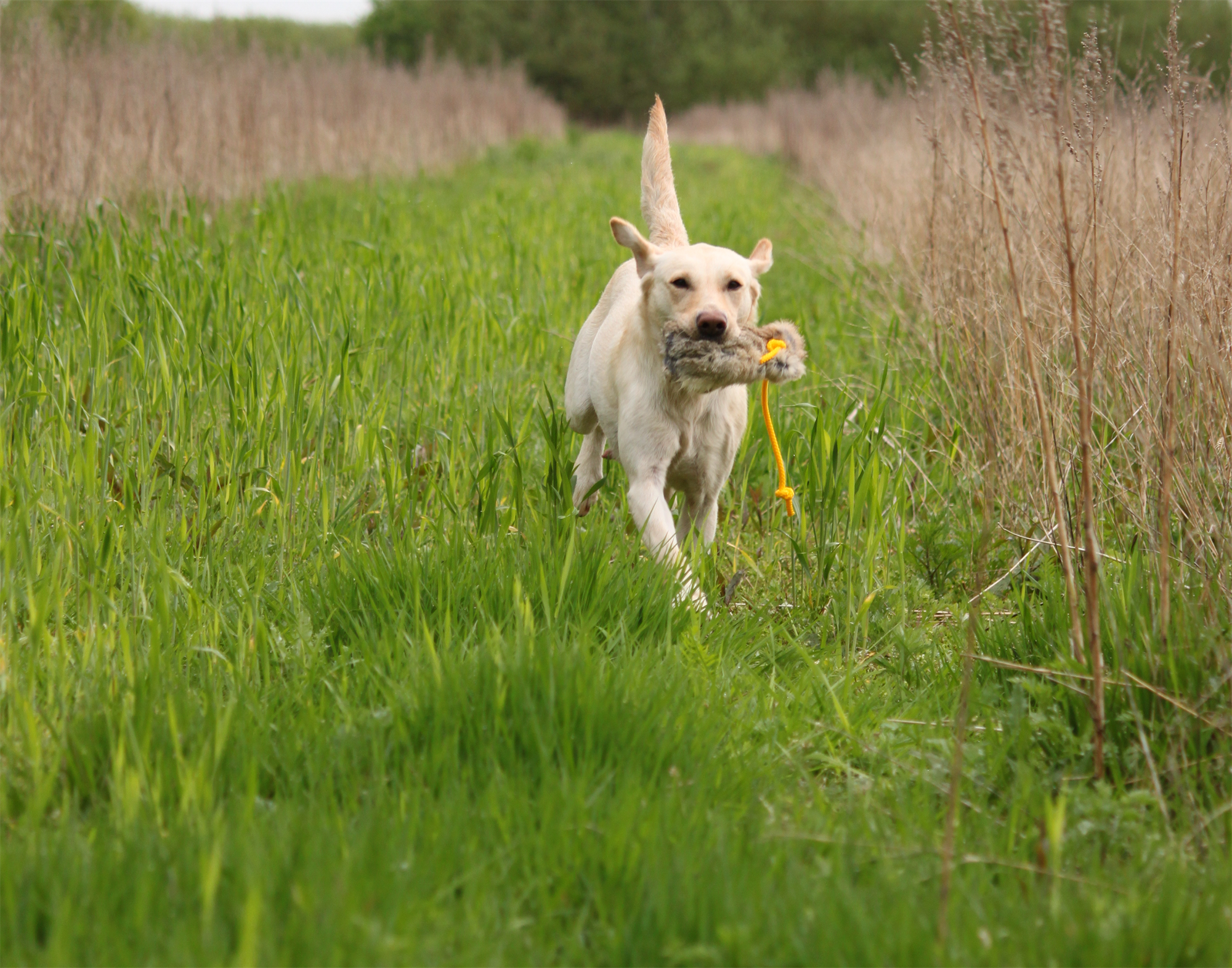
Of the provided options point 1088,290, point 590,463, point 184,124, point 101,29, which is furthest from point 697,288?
point 101,29

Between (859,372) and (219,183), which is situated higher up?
(219,183)

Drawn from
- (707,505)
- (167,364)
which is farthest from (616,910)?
(167,364)

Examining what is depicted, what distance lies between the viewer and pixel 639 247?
330 cm

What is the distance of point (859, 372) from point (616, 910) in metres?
3.89

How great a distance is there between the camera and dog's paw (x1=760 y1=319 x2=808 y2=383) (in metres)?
2.92

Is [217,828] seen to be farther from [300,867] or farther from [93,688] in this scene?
[93,688]

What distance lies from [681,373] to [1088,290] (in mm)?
1548

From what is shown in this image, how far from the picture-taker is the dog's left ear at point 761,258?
135 inches

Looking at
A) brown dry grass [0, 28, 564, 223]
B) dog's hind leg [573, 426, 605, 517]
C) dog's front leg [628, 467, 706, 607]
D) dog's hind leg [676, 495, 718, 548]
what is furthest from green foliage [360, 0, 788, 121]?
dog's front leg [628, 467, 706, 607]

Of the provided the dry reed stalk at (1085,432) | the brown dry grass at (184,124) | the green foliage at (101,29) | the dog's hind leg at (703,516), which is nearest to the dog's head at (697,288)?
the dog's hind leg at (703,516)

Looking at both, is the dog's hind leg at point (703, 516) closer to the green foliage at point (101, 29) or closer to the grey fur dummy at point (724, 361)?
the grey fur dummy at point (724, 361)

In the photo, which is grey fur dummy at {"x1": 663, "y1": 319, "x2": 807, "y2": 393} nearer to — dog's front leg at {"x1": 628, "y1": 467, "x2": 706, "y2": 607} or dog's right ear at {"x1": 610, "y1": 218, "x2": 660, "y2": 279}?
dog's front leg at {"x1": 628, "y1": 467, "x2": 706, "y2": 607}

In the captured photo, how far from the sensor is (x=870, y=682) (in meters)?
2.57

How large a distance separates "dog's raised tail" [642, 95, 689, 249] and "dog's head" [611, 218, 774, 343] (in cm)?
53
